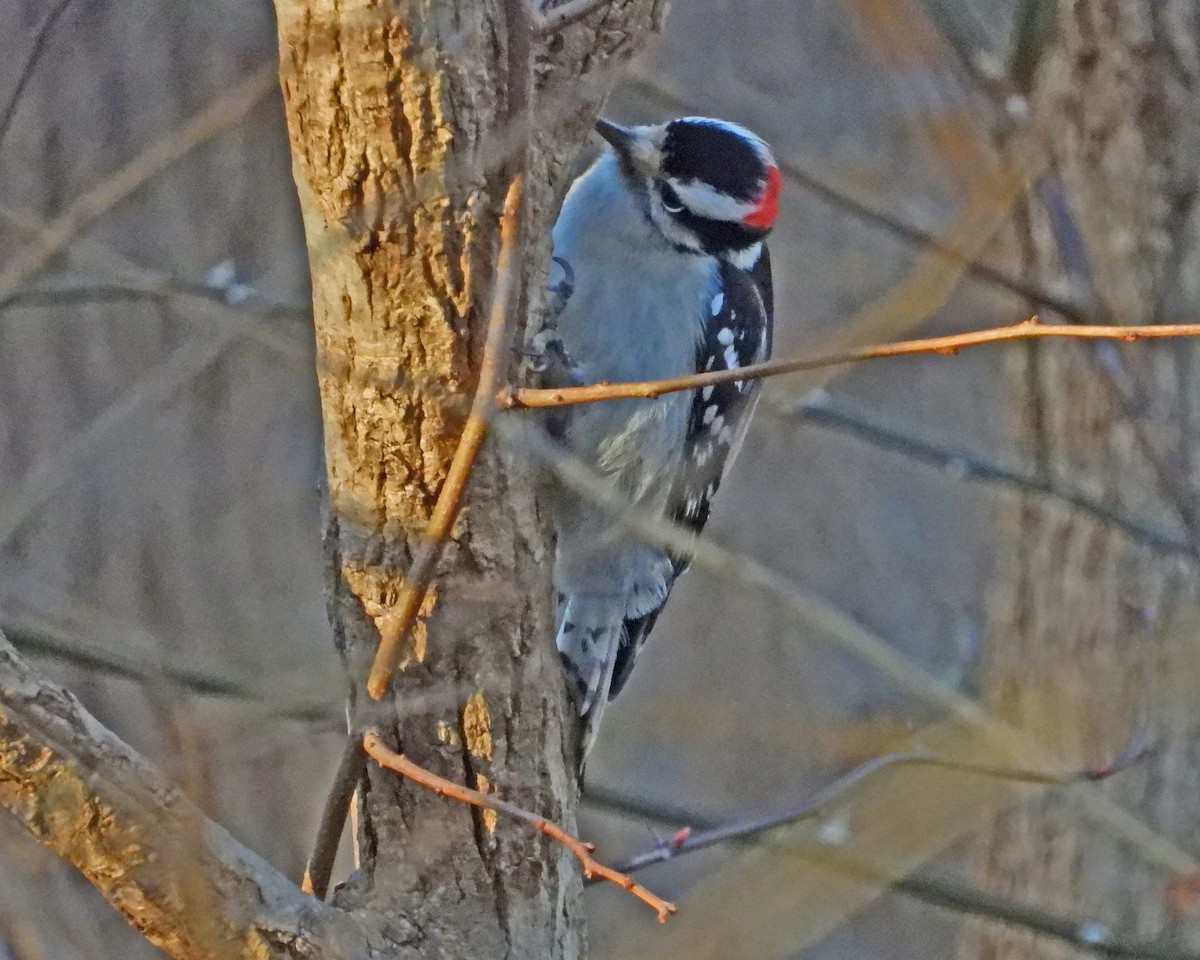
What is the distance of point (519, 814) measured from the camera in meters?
1.46

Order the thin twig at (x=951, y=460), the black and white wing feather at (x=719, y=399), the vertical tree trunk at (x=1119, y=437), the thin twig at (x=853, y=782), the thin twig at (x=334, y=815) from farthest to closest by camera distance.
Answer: the vertical tree trunk at (x=1119, y=437), the black and white wing feather at (x=719, y=399), the thin twig at (x=951, y=460), the thin twig at (x=853, y=782), the thin twig at (x=334, y=815)

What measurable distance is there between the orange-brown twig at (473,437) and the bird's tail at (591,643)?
1.23 m

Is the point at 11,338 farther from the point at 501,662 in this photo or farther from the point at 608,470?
the point at 501,662

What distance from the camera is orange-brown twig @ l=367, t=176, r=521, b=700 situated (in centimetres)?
138

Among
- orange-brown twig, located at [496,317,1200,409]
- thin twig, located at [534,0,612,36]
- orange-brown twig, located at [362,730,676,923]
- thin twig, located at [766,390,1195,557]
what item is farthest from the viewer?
thin twig, located at [766,390,1195,557]

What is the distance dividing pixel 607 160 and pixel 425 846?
1.71 metres

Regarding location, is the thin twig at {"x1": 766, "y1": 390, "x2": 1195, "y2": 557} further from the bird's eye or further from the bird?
the bird's eye

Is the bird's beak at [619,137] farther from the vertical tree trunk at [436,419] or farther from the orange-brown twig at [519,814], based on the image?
the orange-brown twig at [519,814]

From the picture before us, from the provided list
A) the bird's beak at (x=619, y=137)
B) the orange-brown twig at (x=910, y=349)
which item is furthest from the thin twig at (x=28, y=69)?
the bird's beak at (x=619, y=137)

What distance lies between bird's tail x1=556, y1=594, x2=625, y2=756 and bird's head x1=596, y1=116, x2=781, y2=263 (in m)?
0.83

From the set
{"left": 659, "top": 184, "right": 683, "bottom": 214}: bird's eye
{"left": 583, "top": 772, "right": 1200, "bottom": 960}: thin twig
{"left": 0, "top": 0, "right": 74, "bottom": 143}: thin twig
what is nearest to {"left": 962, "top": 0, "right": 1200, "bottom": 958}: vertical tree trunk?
{"left": 583, "top": 772, "right": 1200, "bottom": 960}: thin twig

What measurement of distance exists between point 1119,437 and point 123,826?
258cm

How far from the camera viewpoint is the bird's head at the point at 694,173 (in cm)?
288

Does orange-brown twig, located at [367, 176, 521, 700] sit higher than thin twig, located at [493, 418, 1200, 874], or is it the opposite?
orange-brown twig, located at [367, 176, 521, 700]
